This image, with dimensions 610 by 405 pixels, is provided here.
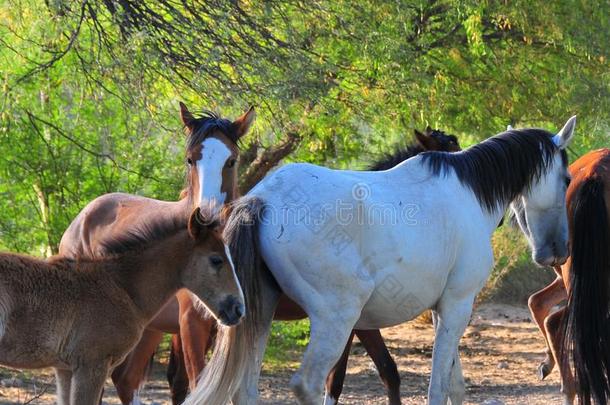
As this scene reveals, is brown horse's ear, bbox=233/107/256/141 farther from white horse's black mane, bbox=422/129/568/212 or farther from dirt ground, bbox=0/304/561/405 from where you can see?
dirt ground, bbox=0/304/561/405

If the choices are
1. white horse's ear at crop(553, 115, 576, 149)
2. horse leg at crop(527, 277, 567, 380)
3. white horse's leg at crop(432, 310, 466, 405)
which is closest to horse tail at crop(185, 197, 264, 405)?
white horse's leg at crop(432, 310, 466, 405)

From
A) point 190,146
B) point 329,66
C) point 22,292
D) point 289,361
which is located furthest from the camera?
point 289,361

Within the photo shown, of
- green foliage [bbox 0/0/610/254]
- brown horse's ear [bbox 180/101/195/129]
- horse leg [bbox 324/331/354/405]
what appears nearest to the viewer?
brown horse's ear [bbox 180/101/195/129]

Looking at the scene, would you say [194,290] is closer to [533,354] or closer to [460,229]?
[460,229]

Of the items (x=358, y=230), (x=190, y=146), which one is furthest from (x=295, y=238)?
(x=190, y=146)

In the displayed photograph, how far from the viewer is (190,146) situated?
696 cm

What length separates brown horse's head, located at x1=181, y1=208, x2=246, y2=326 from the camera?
5723 mm

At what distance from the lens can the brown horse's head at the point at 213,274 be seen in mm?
5723

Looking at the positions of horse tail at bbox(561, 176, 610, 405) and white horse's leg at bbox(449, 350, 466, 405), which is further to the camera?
horse tail at bbox(561, 176, 610, 405)

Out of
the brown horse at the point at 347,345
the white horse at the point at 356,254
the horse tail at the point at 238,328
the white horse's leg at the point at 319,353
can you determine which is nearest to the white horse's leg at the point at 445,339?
the white horse at the point at 356,254

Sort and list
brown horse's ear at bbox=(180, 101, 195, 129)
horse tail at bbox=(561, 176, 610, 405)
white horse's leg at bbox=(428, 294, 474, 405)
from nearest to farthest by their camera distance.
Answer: white horse's leg at bbox=(428, 294, 474, 405), brown horse's ear at bbox=(180, 101, 195, 129), horse tail at bbox=(561, 176, 610, 405)

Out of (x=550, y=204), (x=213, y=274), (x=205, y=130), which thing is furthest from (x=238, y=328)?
(x=550, y=204)

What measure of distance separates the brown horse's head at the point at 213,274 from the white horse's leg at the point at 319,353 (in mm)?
424

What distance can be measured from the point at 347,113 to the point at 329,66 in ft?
3.87
